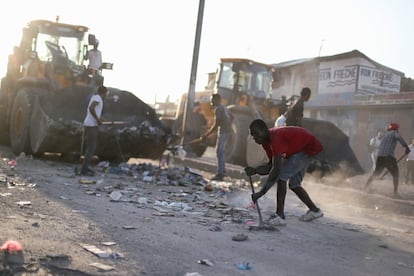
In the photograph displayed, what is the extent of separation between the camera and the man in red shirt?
5309mm

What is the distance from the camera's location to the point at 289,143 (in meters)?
5.65

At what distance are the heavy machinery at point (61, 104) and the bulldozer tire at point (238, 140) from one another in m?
2.04

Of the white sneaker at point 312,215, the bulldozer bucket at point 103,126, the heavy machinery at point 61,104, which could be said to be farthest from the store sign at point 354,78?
the white sneaker at point 312,215

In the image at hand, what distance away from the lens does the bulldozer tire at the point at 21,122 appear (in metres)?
10.7

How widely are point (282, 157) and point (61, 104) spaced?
640 cm

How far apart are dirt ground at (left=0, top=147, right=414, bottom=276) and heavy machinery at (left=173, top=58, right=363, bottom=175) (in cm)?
Answer: 334

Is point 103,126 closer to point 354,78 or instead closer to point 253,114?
point 253,114

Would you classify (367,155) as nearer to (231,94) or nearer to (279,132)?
(231,94)

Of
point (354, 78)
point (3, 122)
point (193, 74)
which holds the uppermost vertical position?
point (354, 78)

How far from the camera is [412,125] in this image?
19.8m

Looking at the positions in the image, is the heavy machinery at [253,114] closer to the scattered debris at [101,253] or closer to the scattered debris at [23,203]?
the scattered debris at [23,203]

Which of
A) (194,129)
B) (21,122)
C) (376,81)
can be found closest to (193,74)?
(194,129)

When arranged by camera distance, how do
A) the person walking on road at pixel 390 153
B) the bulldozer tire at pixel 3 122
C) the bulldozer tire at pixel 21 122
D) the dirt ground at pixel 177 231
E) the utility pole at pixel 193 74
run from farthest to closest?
the utility pole at pixel 193 74 → the bulldozer tire at pixel 3 122 → the bulldozer tire at pixel 21 122 → the person walking on road at pixel 390 153 → the dirt ground at pixel 177 231

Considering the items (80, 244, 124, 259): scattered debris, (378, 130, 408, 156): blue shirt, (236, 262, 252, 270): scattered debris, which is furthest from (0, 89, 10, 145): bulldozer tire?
(236, 262, 252, 270): scattered debris
